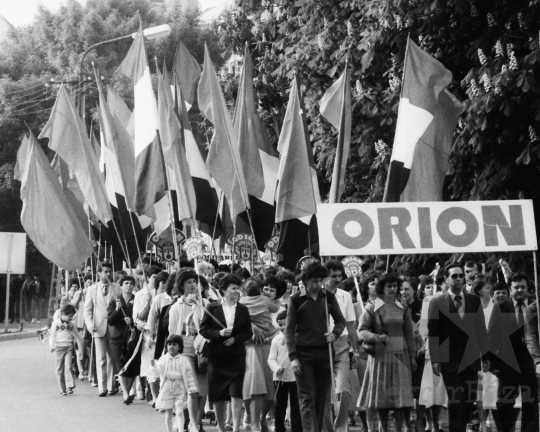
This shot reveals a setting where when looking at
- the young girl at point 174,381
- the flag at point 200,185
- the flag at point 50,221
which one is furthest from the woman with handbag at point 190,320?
the flag at point 200,185

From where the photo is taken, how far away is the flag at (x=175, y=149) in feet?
55.5

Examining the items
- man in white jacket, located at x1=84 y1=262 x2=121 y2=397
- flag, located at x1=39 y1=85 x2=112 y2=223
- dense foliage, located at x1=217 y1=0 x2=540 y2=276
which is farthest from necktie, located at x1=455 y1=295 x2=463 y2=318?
flag, located at x1=39 y1=85 x2=112 y2=223

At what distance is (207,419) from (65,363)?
3032 millimetres

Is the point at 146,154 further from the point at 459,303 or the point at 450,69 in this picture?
the point at 459,303

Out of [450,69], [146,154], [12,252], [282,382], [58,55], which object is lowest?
[282,382]

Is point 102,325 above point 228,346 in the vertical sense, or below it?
above

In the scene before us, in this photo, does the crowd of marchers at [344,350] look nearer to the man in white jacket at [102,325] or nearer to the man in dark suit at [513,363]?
the man in dark suit at [513,363]

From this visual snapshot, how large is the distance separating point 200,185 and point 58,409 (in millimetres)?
4888

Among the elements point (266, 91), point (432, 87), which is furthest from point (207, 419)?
point (266, 91)

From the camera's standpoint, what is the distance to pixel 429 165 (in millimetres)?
13211

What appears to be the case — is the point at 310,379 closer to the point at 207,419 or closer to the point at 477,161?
the point at 207,419

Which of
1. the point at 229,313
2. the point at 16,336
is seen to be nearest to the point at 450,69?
the point at 229,313

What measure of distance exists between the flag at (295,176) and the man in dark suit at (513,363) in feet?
12.4

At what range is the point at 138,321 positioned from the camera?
49.5 feet
